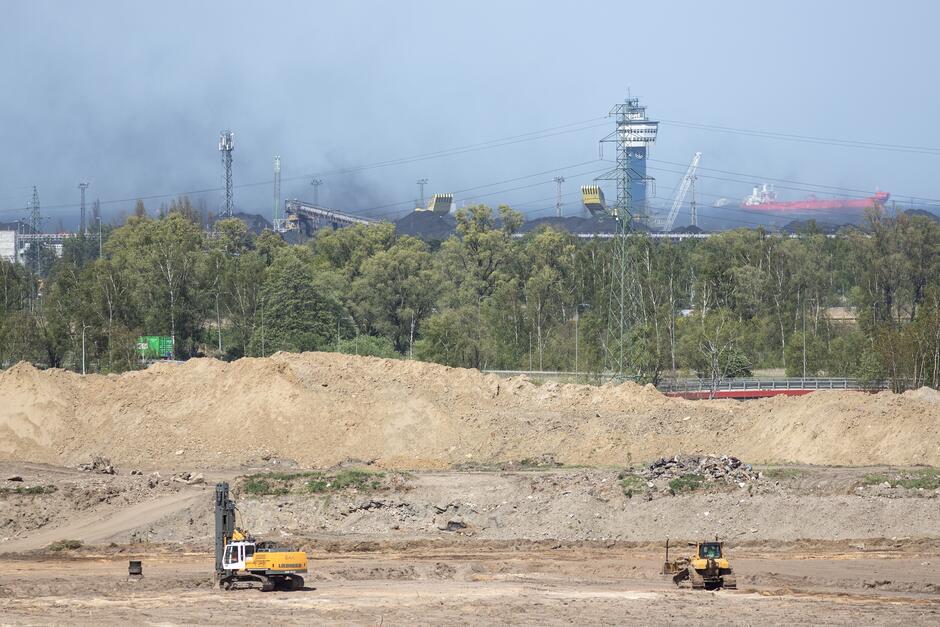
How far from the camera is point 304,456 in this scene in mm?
54281

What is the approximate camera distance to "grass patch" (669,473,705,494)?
41.2 metres

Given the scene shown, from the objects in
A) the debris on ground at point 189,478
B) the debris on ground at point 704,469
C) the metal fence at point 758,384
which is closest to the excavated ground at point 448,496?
the debris on ground at point 189,478

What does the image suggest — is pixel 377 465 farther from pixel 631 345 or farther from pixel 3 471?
pixel 631 345

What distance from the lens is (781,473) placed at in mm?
43875

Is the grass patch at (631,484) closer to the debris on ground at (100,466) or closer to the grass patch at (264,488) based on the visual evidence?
the grass patch at (264,488)

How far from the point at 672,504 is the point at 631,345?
3223 cm

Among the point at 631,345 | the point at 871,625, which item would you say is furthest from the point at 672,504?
the point at 631,345

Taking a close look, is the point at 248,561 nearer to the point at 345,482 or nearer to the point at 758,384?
the point at 345,482

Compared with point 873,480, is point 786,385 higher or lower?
higher

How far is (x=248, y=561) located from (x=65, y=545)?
1049cm

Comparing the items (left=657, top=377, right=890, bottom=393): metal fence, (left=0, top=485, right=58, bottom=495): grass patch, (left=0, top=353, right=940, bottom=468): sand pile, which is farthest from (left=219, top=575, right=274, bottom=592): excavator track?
(left=657, top=377, right=890, bottom=393): metal fence

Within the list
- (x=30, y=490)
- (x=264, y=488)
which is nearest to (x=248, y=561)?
(x=264, y=488)

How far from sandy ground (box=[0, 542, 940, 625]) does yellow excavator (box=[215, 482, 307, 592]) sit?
1.44ft

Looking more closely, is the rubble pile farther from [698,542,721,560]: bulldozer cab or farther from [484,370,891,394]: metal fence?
[484,370,891,394]: metal fence
